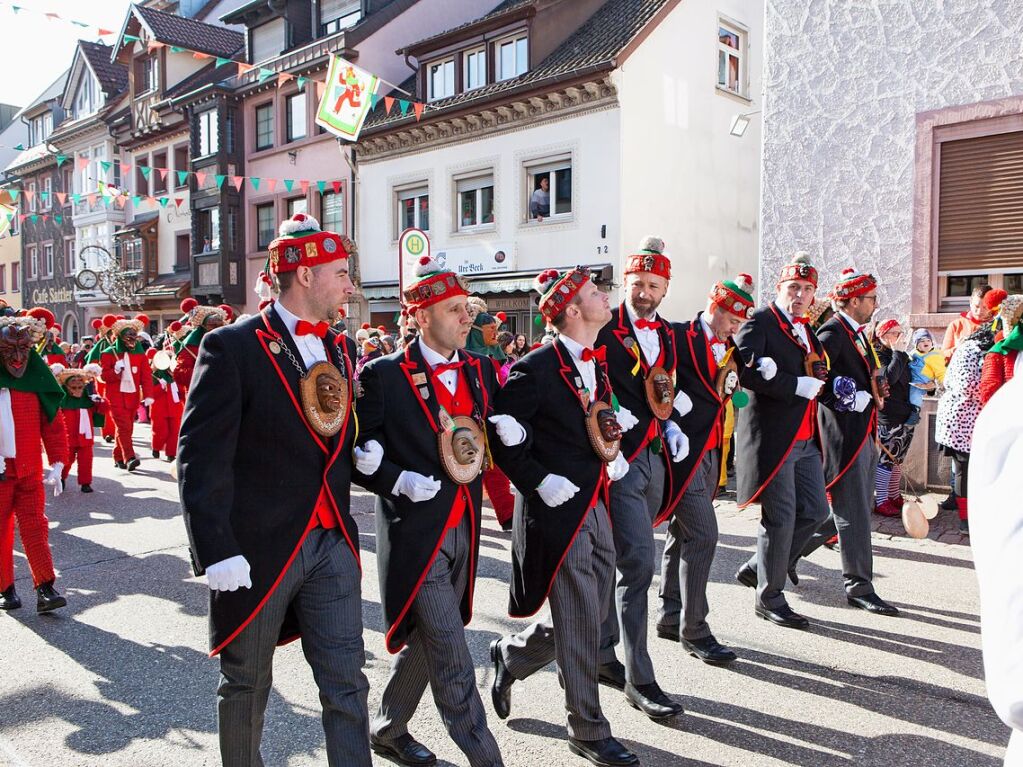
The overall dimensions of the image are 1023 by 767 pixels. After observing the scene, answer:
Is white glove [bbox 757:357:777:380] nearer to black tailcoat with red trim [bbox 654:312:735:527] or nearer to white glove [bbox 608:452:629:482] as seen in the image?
black tailcoat with red trim [bbox 654:312:735:527]

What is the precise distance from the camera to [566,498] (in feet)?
11.6

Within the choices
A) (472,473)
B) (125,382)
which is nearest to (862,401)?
(472,473)

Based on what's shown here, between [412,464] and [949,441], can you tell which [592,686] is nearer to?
[412,464]

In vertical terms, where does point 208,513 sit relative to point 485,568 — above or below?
above

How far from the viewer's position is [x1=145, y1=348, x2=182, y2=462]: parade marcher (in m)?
11.7

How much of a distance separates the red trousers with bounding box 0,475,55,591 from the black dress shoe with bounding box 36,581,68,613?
0.04 meters

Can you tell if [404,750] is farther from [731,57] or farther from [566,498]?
[731,57]

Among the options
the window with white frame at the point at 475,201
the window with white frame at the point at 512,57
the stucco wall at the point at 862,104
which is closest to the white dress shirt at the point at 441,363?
the stucco wall at the point at 862,104

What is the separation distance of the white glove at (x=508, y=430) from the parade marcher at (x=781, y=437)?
2.21 m

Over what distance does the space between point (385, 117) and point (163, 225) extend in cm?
1295

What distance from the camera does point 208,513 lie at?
8.79 ft

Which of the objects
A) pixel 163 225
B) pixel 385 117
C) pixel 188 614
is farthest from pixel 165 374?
pixel 163 225

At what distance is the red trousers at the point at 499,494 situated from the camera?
677cm

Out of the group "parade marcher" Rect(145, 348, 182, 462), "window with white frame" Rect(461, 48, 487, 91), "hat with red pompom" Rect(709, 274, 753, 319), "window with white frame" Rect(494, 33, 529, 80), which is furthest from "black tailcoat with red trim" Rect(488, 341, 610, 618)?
"window with white frame" Rect(461, 48, 487, 91)
